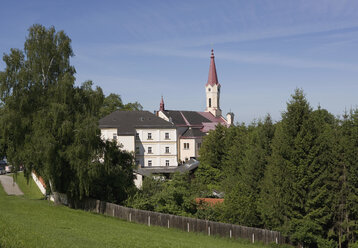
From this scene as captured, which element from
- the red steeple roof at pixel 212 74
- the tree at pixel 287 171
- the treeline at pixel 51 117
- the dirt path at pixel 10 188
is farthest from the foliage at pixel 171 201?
the red steeple roof at pixel 212 74

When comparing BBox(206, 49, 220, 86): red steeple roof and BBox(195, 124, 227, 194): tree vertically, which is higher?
BBox(206, 49, 220, 86): red steeple roof

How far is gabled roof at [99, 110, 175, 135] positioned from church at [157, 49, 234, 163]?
18.4 feet

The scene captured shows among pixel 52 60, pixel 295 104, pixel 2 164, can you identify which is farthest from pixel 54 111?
pixel 2 164

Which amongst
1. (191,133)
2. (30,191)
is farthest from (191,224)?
(191,133)

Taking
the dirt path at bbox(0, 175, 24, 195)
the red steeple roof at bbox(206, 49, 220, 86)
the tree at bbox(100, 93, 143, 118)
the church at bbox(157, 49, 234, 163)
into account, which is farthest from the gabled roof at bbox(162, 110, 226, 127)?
the dirt path at bbox(0, 175, 24, 195)

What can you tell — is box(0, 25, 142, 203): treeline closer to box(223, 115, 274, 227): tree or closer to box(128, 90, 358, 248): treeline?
box(223, 115, 274, 227): tree

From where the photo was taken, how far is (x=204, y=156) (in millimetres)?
57781

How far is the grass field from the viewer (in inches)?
709

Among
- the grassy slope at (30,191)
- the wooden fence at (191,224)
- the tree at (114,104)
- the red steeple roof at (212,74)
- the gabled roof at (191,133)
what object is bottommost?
the wooden fence at (191,224)

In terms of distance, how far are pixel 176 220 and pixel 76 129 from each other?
1132 centimetres

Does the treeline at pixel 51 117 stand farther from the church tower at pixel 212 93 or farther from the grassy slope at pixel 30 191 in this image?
the church tower at pixel 212 93

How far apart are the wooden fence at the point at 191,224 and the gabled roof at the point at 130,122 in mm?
34529

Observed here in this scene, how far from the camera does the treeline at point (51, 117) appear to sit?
33000 millimetres

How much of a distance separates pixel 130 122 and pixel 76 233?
49360 millimetres
